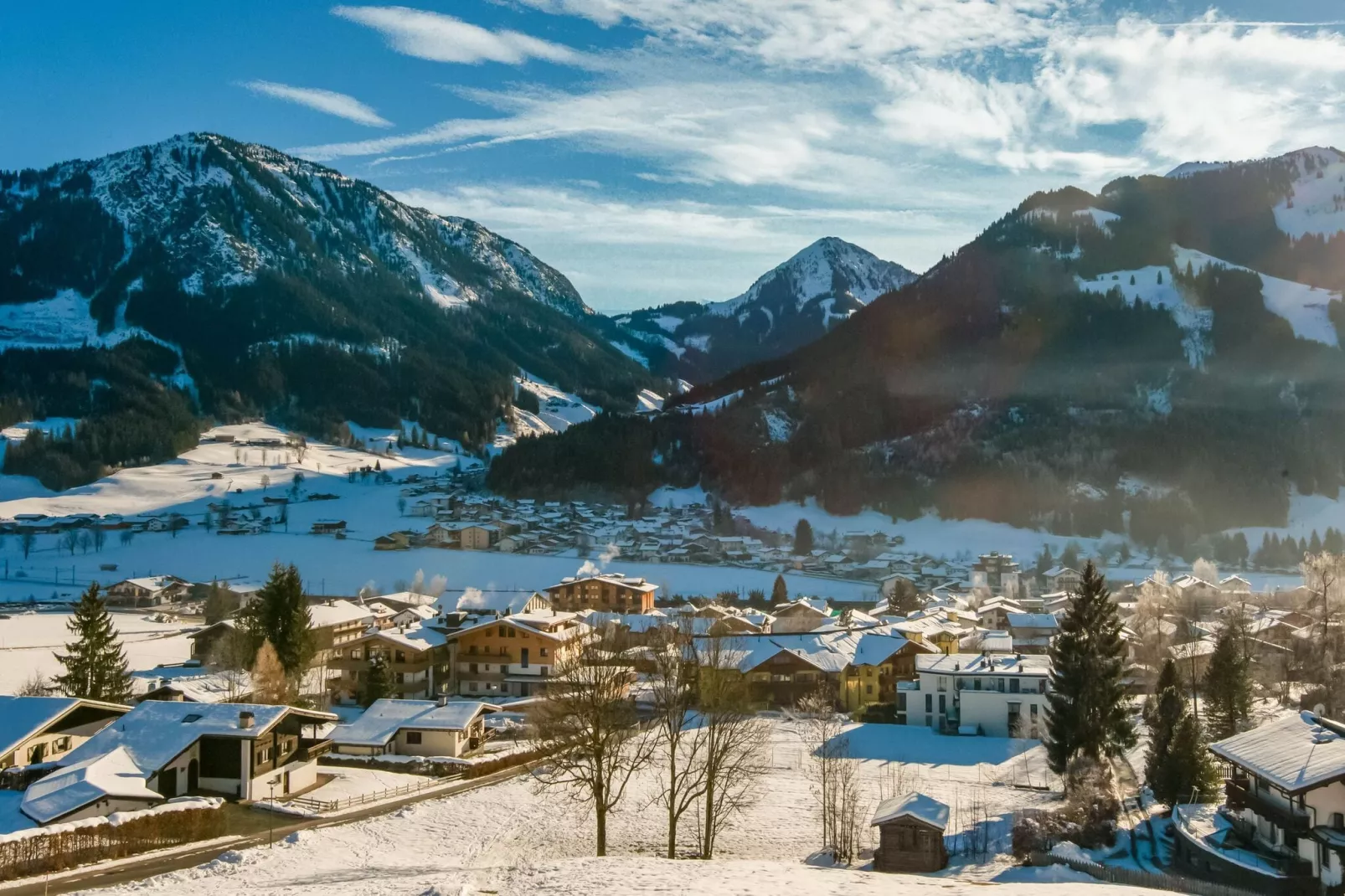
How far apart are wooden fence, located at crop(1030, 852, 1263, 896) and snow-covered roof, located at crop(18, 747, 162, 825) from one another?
21094 mm

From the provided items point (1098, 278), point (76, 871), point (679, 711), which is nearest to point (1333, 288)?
point (1098, 278)

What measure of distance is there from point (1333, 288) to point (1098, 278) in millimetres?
46249

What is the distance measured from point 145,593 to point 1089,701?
258 feet

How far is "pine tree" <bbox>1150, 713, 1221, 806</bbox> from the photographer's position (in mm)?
26766

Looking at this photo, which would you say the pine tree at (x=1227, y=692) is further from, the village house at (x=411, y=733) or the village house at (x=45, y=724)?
the village house at (x=45, y=724)

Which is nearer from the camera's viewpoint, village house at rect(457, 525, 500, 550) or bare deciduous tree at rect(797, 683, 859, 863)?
bare deciduous tree at rect(797, 683, 859, 863)

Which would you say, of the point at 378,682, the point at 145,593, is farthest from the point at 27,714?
the point at 145,593

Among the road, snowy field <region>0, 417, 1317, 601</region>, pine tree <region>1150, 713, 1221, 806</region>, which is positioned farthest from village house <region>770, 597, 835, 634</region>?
the road

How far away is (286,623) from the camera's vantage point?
131 ft

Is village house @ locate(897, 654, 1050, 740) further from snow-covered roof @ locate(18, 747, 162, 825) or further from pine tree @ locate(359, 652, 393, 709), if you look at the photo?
snow-covered roof @ locate(18, 747, 162, 825)

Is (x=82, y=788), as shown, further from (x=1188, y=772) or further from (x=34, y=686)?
(x=1188, y=772)

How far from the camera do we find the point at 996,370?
168 metres

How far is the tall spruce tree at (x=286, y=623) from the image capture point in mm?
39562

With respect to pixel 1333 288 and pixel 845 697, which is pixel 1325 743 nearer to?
pixel 845 697
